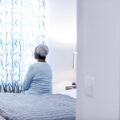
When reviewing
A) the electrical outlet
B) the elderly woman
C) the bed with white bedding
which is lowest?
the bed with white bedding

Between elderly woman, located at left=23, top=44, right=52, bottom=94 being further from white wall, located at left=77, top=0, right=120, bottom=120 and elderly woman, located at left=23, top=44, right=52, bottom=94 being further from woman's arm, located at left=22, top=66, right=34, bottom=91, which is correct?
white wall, located at left=77, top=0, right=120, bottom=120

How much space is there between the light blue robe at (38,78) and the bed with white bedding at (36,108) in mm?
349

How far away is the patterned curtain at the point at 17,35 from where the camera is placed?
4.23 m

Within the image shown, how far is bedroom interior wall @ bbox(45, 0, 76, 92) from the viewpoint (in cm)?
463

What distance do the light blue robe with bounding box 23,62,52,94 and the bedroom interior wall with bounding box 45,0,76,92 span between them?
1.17m

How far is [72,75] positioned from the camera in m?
4.85

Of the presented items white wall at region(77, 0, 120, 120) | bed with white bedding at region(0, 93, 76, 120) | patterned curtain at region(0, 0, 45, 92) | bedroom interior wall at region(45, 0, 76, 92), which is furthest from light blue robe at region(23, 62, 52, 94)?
white wall at region(77, 0, 120, 120)

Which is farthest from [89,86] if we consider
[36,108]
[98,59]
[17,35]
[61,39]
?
[61,39]

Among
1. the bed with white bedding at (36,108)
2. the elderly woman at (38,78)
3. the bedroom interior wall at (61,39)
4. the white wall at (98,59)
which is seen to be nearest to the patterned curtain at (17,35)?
the bedroom interior wall at (61,39)

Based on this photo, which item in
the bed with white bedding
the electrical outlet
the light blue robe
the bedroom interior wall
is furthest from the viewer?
the bedroom interior wall

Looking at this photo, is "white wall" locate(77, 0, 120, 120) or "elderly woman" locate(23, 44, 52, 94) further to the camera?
"elderly woman" locate(23, 44, 52, 94)

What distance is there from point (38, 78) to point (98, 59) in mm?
2353

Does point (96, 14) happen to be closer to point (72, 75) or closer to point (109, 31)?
point (109, 31)

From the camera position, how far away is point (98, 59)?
45.3 inches
